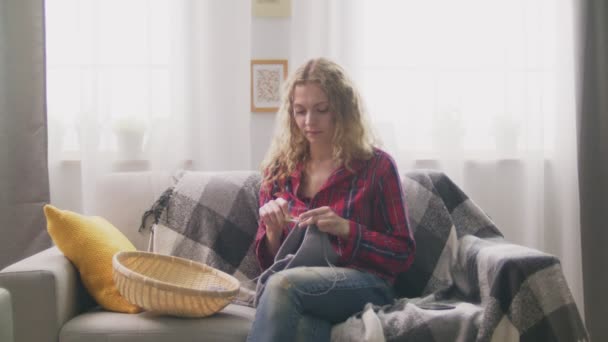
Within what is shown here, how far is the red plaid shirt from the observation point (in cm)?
187

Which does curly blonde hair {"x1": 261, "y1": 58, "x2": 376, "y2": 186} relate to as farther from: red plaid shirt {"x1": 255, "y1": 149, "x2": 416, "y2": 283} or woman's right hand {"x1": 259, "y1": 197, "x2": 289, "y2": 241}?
woman's right hand {"x1": 259, "y1": 197, "x2": 289, "y2": 241}

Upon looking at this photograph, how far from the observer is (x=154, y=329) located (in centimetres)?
176

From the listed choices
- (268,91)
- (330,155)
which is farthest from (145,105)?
(330,155)

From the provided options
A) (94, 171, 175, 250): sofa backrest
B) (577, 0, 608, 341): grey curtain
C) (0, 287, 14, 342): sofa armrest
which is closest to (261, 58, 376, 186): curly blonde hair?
(94, 171, 175, 250): sofa backrest

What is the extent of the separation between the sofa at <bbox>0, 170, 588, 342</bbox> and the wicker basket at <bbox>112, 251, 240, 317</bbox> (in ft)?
0.19

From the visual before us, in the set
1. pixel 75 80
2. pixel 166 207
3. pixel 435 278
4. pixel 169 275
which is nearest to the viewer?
pixel 169 275

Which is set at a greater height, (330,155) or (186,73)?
(186,73)

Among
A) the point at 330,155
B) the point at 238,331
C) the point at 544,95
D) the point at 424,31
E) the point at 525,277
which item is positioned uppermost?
the point at 424,31

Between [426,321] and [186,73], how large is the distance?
143cm

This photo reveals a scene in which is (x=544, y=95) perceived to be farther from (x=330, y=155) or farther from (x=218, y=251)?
(x=218, y=251)

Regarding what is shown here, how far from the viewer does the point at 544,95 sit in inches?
109

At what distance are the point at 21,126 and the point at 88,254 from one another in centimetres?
91

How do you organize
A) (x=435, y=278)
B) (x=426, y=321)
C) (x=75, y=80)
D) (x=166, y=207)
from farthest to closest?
1. (x=75, y=80)
2. (x=166, y=207)
3. (x=435, y=278)
4. (x=426, y=321)

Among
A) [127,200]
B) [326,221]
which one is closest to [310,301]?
[326,221]
